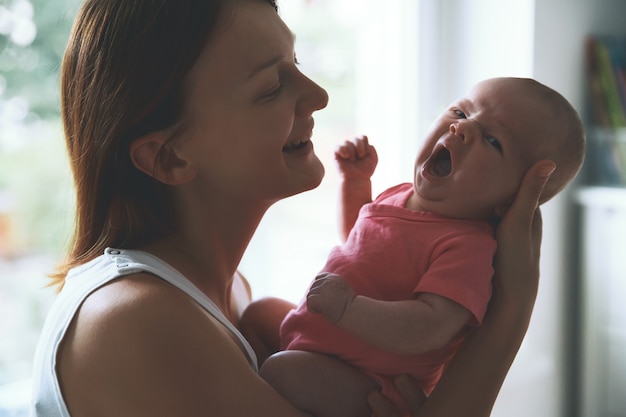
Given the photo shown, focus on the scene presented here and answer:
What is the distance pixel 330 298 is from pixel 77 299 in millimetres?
343

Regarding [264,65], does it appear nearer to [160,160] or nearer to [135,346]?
[160,160]

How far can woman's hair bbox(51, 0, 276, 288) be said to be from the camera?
1.02 metres

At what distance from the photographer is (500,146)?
1.12m

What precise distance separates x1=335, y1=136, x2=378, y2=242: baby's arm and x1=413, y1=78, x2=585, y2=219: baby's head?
0.61 feet

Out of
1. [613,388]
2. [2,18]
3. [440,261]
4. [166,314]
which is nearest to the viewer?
[166,314]

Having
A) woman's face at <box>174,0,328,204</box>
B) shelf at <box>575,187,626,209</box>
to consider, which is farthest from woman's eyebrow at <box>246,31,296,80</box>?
shelf at <box>575,187,626,209</box>

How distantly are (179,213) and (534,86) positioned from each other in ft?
1.92

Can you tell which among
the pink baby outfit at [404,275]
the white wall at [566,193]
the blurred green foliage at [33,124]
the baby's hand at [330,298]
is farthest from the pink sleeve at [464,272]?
the white wall at [566,193]

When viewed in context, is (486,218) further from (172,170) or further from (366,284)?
(172,170)

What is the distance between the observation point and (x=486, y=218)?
3.82 ft

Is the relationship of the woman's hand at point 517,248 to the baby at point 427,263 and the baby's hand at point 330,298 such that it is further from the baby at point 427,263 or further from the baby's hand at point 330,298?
the baby's hand at point 330,298

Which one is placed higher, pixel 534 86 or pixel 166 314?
pixel 534 86

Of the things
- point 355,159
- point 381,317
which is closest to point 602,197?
point 355,159

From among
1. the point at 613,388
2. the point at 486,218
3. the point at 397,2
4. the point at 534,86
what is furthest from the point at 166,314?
the point at 613,388
